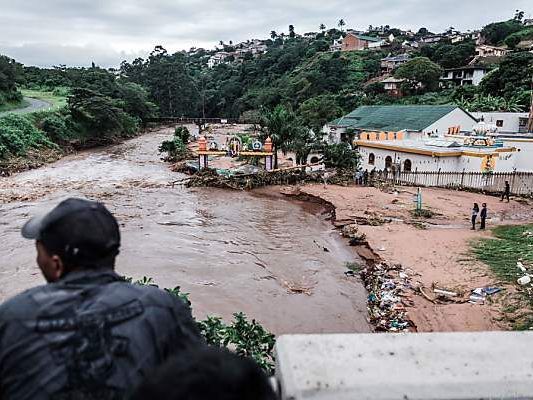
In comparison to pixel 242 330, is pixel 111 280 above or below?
above

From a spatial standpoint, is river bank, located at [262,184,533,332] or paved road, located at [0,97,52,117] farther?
paved road, located at [0,97,52,117]

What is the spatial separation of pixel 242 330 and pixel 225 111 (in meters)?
68.8

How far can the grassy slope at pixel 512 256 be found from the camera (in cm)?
877

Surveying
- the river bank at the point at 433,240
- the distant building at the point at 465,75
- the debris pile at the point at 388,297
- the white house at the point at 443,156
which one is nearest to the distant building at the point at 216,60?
the distant building at the point at 465,75

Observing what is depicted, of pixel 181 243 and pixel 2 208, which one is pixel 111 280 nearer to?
pixel 181 243

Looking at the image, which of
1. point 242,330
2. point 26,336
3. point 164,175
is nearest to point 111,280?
point 26,336

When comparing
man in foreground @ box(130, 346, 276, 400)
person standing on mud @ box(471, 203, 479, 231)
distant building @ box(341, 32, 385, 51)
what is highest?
distant building @ box(341, 32, 385, 51)

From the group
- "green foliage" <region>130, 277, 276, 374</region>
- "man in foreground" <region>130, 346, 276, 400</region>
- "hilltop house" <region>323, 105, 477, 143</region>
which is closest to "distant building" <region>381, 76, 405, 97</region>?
"hilltop house" <region>323, 105, 477, 143</region>

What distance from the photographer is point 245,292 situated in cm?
1094

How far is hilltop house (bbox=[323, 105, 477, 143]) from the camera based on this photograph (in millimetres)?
27703

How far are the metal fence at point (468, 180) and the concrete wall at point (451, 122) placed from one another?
6.04 metres

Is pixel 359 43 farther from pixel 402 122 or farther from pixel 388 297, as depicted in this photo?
pixel 388 297

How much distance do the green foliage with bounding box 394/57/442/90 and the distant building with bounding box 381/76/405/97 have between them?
129 cm

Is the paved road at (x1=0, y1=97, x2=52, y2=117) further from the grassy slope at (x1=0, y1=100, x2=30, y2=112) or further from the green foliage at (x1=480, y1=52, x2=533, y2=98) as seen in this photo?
the green foliage at (x1=480, y1=52, x2=533, y2=98)
